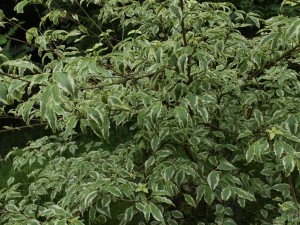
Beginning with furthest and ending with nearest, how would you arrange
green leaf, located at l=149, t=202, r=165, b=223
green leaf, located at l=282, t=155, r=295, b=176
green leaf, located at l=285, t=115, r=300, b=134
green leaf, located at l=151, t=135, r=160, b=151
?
green leaf, located at l=151, t=135, r=160, b=151, green leaf, located at l=285, t=115, r=300, b=134, green leaf, located at l=149, t=202, r=165, b=223, green leaf, located at l=282, t=155, r=295, b=176

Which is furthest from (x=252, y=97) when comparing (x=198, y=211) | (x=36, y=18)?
(x=36, y=18)

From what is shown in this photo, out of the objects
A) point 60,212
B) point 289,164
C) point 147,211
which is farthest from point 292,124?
point 60,212

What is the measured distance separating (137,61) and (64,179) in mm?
990

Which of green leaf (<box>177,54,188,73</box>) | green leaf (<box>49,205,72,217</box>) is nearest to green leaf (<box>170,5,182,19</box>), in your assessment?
green leaf (<box>177,54,188,73</box>)

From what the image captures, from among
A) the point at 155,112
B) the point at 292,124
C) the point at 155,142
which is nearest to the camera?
the point at 155,112

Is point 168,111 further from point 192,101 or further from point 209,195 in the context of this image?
point 209,195

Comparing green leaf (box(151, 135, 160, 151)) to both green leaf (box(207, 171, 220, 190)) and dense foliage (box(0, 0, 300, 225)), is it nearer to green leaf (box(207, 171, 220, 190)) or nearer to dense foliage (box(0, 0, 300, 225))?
dense foliage (box(0, 0, 300, 225))

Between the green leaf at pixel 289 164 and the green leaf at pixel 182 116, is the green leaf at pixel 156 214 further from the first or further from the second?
the green leaf at pixel 289 164

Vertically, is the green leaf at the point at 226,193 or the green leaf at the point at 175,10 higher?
the green leaf at the point at 175,10

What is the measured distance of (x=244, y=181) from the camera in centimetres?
265

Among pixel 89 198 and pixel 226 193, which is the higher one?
pixel 89 198

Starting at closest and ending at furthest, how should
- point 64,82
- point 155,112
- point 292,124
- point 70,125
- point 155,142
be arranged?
1. point 64,82
2. point 70,125
3. point 155,112
4. point 292,124
5. point 155,142

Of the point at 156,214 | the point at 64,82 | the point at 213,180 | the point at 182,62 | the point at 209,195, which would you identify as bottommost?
the point at 209,195

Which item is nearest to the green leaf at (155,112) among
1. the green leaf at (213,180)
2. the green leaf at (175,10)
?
the green leaf at (175,10)
